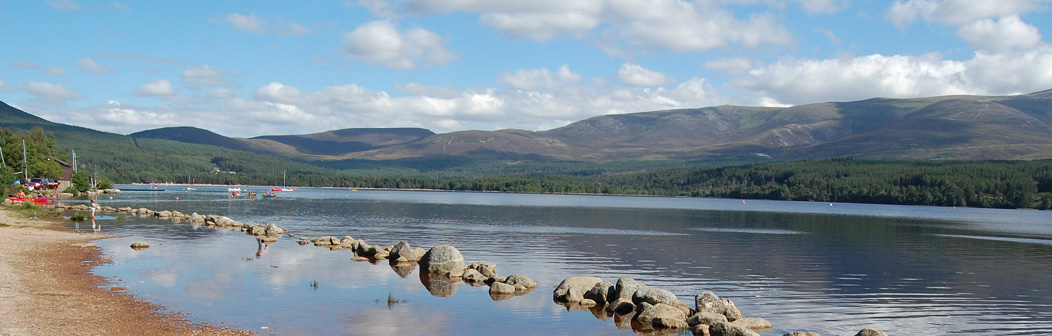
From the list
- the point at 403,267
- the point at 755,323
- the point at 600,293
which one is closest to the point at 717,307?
the point at 755,323

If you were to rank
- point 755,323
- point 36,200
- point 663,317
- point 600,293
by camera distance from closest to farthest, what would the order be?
point 755,323 → point 663,317 → point 600,293 → point 36,200

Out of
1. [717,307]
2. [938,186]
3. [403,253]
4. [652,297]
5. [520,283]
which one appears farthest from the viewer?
[938,186]

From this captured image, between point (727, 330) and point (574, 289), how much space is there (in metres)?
6.96

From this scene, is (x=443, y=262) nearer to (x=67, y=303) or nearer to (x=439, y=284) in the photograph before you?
(x=439, y=284)

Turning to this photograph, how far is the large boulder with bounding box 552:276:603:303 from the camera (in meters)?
25.6

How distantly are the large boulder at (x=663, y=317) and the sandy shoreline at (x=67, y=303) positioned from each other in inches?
437

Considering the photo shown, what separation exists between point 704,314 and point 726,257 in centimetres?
2178

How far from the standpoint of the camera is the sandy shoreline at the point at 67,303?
17.3m

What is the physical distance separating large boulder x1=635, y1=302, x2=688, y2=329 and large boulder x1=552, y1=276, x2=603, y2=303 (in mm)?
3265

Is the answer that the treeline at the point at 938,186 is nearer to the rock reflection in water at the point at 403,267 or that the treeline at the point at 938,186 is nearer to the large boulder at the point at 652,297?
the rock reflection in water at the point at 403,267

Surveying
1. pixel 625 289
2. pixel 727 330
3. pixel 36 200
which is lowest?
pixel 727 330

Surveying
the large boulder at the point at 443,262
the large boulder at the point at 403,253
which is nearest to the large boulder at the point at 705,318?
the large boulder at the point at 443,262

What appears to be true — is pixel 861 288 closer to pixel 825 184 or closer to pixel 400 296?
pixel 400 296

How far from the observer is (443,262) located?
31.7 meters
